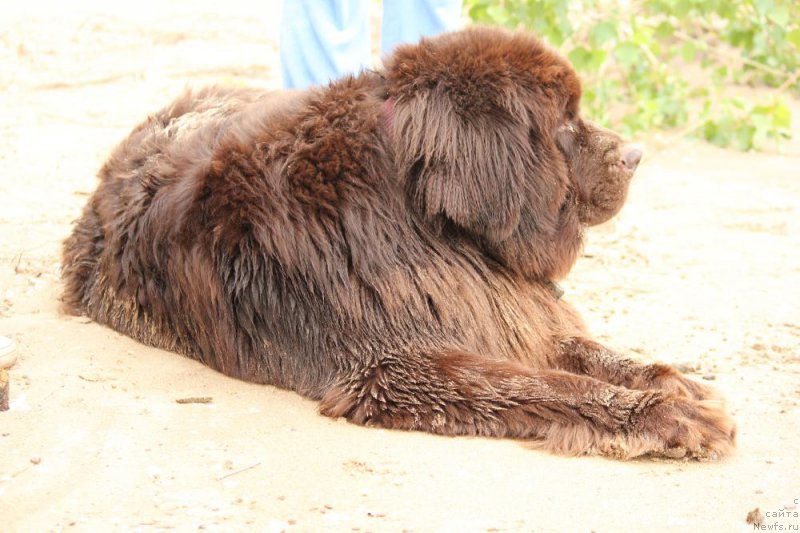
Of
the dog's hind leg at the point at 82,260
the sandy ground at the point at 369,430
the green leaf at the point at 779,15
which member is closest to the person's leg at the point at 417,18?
the sandy ground at the point at 369,430

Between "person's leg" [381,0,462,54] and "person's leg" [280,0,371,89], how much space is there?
16 cm

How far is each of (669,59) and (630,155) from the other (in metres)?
5.56

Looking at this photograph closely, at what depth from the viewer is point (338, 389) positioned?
3.39 meters

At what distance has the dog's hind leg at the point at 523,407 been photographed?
3141mm

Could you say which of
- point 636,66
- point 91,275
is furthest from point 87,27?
point 91,275

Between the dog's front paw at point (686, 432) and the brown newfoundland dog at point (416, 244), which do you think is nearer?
the dog's front paw at point (686, 432)

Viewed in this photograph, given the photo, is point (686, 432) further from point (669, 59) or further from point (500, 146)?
point (669, 59)

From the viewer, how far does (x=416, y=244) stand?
350cm

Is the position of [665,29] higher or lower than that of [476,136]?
higher

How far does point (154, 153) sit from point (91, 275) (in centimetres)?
58

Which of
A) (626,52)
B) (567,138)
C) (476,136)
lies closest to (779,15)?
(626,52)

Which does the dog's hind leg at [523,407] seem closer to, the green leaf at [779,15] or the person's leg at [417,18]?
the person's leg at [417,18]

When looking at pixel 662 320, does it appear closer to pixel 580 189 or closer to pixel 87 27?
pixel 580 189

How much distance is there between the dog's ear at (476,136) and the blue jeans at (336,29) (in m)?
1.67
